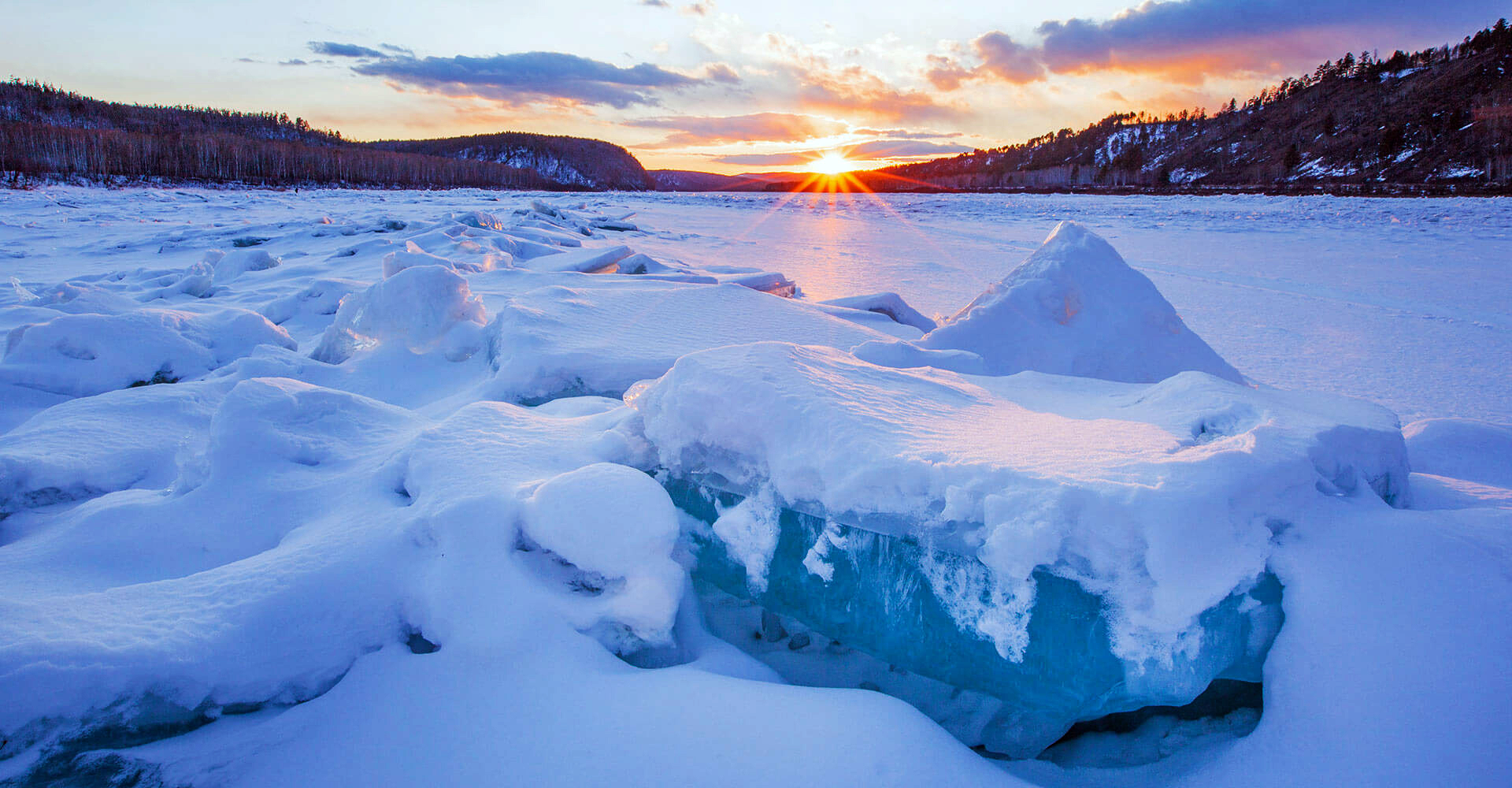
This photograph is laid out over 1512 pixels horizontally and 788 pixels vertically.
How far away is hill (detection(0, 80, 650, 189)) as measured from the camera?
21.6 m

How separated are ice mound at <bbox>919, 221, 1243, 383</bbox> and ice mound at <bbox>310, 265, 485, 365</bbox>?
232 cm

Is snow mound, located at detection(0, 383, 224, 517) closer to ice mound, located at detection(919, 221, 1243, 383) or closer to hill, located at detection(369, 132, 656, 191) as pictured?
ice mound, located at detection(919, 221, 1243, 383)

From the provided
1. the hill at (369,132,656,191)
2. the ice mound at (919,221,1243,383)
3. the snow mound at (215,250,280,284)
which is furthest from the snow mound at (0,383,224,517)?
the hill at (369,132,656,191)

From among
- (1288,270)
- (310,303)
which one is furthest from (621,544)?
(1288,270)

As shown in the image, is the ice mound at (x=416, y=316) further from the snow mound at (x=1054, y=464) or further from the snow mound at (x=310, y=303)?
the snow mound at (x=1054, y=464)

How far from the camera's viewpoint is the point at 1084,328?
118 inches

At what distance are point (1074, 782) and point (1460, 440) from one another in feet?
6.75

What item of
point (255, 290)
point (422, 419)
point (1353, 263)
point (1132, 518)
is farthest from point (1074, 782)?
point (1353, 263)

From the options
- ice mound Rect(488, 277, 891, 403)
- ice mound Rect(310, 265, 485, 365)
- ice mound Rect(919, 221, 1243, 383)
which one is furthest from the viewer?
ice mound Rect(310, 265, 485, 365)

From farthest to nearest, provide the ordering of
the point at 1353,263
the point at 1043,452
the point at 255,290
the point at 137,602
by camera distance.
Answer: the point at 1353,263 → the point at 255,290 → the point at 1043,452 → the point at 137,602

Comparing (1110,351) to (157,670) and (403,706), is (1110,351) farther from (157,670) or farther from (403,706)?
(157,670)

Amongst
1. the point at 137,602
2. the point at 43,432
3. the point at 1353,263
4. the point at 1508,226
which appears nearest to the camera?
the point at 137,602

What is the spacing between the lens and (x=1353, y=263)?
22.7 feet

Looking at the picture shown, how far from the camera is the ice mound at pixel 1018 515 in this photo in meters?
1.15
